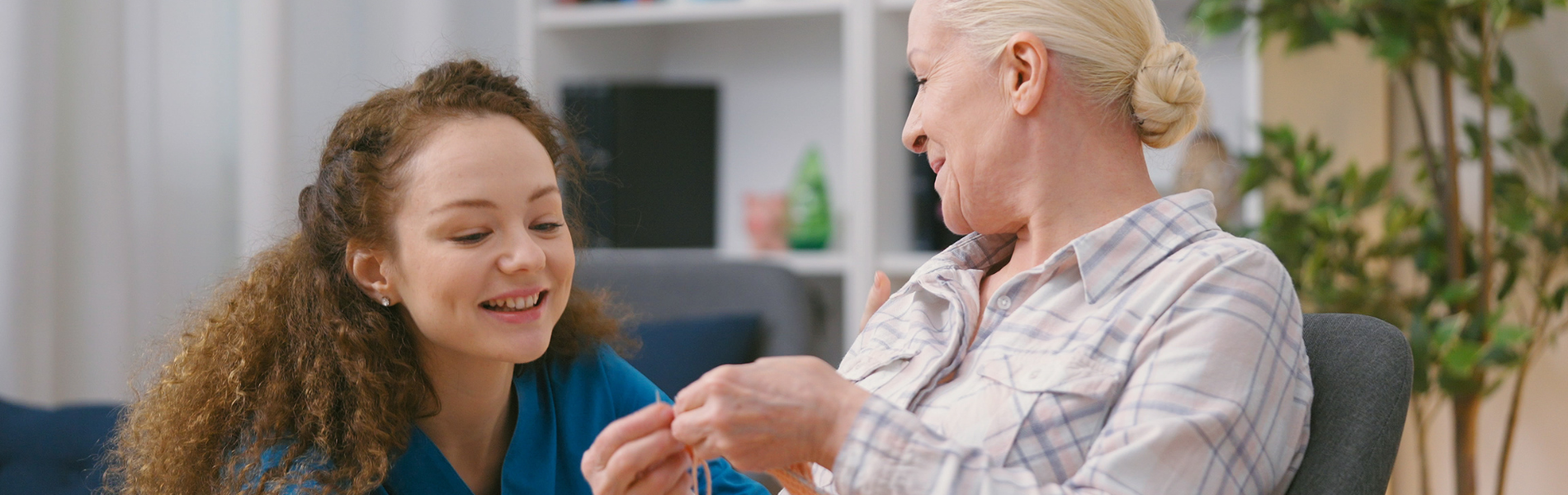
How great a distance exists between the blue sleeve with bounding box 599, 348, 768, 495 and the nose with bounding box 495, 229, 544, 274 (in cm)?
28

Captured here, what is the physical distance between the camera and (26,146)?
205 cm

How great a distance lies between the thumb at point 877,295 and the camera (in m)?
1.24

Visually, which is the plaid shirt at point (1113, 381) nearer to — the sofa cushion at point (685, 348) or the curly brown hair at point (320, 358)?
the curly brown hair at point (320, 358)

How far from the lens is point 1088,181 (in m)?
1.10

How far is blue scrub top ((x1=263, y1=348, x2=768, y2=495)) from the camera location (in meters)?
1.21

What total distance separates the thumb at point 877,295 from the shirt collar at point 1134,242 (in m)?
0.22

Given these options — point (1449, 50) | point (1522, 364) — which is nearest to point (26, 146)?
point (1449, 50)

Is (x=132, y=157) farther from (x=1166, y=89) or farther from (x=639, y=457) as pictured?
(x=1166, y=89)

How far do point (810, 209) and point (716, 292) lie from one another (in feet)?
1.56

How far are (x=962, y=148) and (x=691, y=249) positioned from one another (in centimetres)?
183

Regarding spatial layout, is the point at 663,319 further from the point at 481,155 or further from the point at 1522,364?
the point at 1522,364

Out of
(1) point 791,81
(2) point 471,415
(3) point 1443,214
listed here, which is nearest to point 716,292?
(1) point 791,81

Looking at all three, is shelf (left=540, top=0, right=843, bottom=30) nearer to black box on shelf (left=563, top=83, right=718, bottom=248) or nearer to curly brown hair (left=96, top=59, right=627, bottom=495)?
black box on shelf (left=563, top=83, right=718, bottom=248)

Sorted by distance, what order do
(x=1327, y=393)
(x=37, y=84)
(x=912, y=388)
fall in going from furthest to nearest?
(x=37, y=84)
(x=912, y=388)
(x=1327, y=393)
